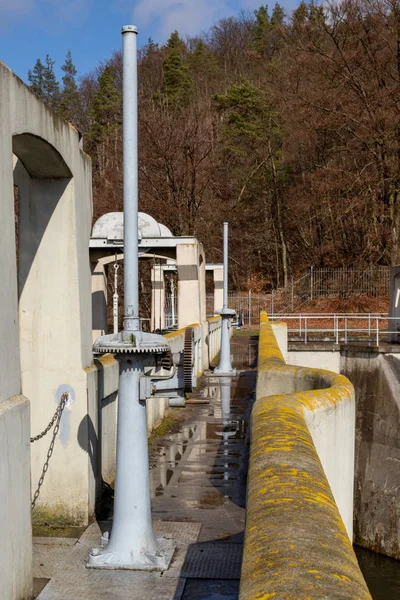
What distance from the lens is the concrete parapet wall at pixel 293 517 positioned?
6.58 ft

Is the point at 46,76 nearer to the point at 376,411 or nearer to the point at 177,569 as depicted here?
the point at 376,411

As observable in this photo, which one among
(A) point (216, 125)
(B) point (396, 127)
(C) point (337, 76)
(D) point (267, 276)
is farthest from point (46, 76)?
(B) point (396, 127)

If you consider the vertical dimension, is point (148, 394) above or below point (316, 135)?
below

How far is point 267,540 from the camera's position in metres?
2.42

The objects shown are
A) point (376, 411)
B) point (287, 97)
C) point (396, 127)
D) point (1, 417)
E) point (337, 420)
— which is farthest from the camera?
point (287, 97)

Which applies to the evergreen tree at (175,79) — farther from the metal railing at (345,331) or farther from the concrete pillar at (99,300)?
the concrete pillar at (99,300)

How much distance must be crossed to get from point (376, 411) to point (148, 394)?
20213 millimetres

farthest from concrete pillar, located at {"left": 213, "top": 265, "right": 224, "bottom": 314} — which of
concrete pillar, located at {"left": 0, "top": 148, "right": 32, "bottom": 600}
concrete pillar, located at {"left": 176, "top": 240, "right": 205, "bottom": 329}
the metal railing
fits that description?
concrete pillar, located at {"left": 0, "top": 148, "right": 32, "bottom": 600}

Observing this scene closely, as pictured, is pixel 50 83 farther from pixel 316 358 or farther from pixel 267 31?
pixel 316 358

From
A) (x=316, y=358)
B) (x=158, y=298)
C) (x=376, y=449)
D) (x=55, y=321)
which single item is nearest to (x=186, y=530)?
(x=55, y=321)

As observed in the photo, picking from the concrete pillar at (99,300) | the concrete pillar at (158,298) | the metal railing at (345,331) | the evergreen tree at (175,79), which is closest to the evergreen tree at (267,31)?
the evergreen tree at (175,79)

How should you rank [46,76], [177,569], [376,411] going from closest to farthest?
[177,569] → [376,411] → [46,76]

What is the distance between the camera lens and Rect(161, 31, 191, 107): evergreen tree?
6475 centimetres

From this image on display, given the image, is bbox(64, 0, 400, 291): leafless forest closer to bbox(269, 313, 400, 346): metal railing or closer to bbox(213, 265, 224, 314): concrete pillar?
bbox(269, 313, 400, 346): metal railing
